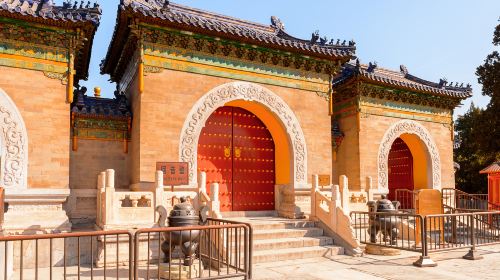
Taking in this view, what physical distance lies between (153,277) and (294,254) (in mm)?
2874

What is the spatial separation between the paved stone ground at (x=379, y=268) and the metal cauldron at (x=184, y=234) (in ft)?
3.64

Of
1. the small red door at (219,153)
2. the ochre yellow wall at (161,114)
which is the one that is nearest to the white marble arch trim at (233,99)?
the ochre yellow wall at (161,114)

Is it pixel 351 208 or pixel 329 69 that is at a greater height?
pixel 329 69

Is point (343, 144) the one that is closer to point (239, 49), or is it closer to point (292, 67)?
→ point (292, 67)

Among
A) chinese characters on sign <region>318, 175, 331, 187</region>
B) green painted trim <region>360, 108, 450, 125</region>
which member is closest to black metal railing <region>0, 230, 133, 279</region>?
chinese characters on sign <region>318, 175, 331, 187</region>

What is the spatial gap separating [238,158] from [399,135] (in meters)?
6.00

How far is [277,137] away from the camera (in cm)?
1194

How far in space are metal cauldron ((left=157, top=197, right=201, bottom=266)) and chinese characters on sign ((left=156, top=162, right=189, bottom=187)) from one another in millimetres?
1341

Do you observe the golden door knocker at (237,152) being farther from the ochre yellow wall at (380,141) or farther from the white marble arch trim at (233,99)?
the ochre yellow wall at (380,141)

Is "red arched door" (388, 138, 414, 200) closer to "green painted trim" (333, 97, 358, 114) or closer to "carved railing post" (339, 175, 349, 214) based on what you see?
"green painted trim" (333, 97, 358, 114)

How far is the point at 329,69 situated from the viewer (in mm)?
12320

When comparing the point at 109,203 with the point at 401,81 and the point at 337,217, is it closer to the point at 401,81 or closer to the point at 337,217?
the point at 337,217

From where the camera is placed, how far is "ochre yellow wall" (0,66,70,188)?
8586 mm

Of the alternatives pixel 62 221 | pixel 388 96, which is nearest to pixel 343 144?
pixel 388 96
